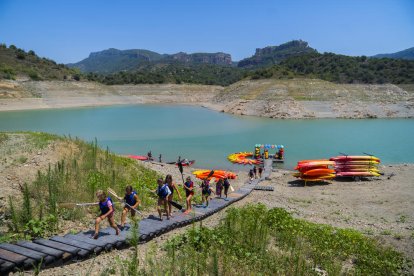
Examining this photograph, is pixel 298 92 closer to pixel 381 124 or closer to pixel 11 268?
pixel 381 124

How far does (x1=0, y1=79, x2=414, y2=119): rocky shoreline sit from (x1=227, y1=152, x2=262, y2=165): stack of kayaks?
36516 mm

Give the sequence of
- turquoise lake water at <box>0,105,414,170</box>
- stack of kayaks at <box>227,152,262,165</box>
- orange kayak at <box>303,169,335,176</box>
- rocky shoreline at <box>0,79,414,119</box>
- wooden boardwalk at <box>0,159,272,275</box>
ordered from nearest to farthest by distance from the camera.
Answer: wooden boardwalk at <box>0,159,272,275</box>
orange kayak at <box>303,169,335,176</box>
stack of kayaks at <box>227,152,262,165</box>
turquoise lake water at <box>0,105,414,170</box>
rocky shoreline at <box>0,79,414,119</box>

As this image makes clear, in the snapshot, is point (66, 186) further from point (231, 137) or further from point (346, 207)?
point (231, 137)

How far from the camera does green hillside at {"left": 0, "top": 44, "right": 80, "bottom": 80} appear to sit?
9235 centimetres

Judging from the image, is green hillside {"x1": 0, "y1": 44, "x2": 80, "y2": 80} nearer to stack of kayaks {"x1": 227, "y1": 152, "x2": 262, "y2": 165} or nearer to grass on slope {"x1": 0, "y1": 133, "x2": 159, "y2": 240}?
stack of kayaks {"x1": 227, "y1": 152, "x2": 262, "y2": 165}

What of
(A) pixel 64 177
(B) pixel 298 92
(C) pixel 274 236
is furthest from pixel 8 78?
(C) pixel 274 236

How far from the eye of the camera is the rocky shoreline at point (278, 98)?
7106 centimetres

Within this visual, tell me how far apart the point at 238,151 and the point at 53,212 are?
1084 inches

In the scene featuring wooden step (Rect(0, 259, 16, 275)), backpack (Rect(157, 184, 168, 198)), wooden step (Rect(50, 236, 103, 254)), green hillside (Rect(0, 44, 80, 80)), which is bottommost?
wooden step (Rect(50, 236, 103, 254))

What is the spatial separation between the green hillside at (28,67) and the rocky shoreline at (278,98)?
5.70 m

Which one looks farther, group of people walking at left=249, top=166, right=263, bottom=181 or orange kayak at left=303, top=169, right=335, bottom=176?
group of people walking at left=249, top=166, right=263, bottom=181

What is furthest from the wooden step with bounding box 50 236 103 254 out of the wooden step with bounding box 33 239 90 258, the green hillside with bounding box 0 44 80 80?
the green hillside with bounding box 0 44 80 80

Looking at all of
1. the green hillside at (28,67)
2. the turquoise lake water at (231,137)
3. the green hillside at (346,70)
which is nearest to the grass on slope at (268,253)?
the turquoise lake water at (231,137)

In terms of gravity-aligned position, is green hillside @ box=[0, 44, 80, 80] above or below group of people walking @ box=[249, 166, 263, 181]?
above
